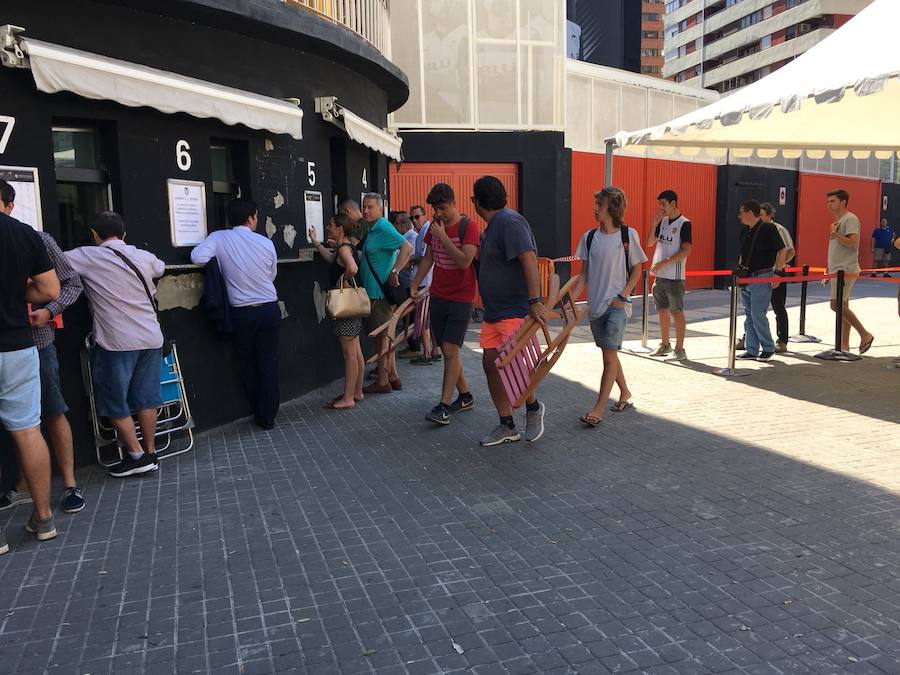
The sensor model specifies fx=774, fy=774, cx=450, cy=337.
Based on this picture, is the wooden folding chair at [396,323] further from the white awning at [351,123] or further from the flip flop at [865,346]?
the flip flop at [865,346]

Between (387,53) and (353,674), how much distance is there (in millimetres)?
9665

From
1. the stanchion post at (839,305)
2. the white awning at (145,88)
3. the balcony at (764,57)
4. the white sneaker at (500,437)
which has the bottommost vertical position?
the white sneaker at (500,437)

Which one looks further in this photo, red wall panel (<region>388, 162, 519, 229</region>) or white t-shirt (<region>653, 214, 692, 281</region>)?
red wall panel (<region>388, 162, 519, 229</region>)

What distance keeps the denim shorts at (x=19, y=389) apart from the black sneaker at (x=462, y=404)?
11.6 feet

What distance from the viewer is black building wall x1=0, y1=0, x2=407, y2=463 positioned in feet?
16.6

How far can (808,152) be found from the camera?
441 inches

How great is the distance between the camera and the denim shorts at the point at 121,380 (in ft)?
16.8

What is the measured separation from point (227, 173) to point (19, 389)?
3.30 m

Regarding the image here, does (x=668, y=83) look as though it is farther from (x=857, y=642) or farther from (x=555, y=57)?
(x=857, y=642)

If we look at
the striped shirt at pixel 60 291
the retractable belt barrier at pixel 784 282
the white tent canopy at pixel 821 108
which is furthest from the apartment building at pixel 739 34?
the striped shirt at pixel 60 291

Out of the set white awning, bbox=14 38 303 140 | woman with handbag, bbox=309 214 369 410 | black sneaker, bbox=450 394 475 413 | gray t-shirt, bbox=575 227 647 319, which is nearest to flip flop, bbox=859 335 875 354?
gray t-shirt, bbox=575 227 647 319

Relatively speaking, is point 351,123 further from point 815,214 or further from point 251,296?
point 815,214

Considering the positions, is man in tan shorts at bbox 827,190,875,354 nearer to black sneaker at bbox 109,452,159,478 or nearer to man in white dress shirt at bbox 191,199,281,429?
man in white dress shirt at bbox 191,199,281,429

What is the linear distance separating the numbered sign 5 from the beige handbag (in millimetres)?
1618
